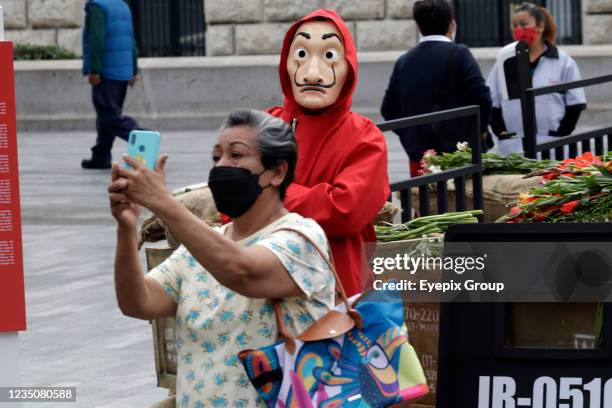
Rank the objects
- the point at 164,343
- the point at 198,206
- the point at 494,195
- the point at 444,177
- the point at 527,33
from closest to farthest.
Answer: the point at 164,343, the point at 198,206, the point at 444,177, the point at 494,195, the point at 527,33

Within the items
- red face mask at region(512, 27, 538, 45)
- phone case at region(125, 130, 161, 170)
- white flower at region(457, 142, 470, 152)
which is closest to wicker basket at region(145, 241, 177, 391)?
phone case at region(125, 130, 161, 170)

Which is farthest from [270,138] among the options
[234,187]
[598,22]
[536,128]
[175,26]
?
[175,26]

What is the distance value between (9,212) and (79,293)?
3847mm

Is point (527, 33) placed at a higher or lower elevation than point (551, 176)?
higher

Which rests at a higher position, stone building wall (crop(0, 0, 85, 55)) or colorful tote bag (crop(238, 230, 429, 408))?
stone building wall (crop(0, 0, 85, 55))

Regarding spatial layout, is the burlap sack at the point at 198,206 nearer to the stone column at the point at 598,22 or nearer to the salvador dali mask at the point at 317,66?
the salvador dali mask at the point at 317,66

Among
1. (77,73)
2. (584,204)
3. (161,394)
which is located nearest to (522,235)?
(584,204)

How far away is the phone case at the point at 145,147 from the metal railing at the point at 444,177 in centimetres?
287

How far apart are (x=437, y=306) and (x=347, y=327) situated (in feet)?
5.54

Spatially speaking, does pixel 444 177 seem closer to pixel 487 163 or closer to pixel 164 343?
pixel 487 163

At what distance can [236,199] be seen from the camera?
3492 mm

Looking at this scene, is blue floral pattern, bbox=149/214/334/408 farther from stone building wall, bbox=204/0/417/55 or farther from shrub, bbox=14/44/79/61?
shrub, bbox=14/44/79/61

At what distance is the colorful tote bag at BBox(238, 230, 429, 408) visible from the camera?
3.34 metres

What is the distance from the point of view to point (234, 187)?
11.4 feet
